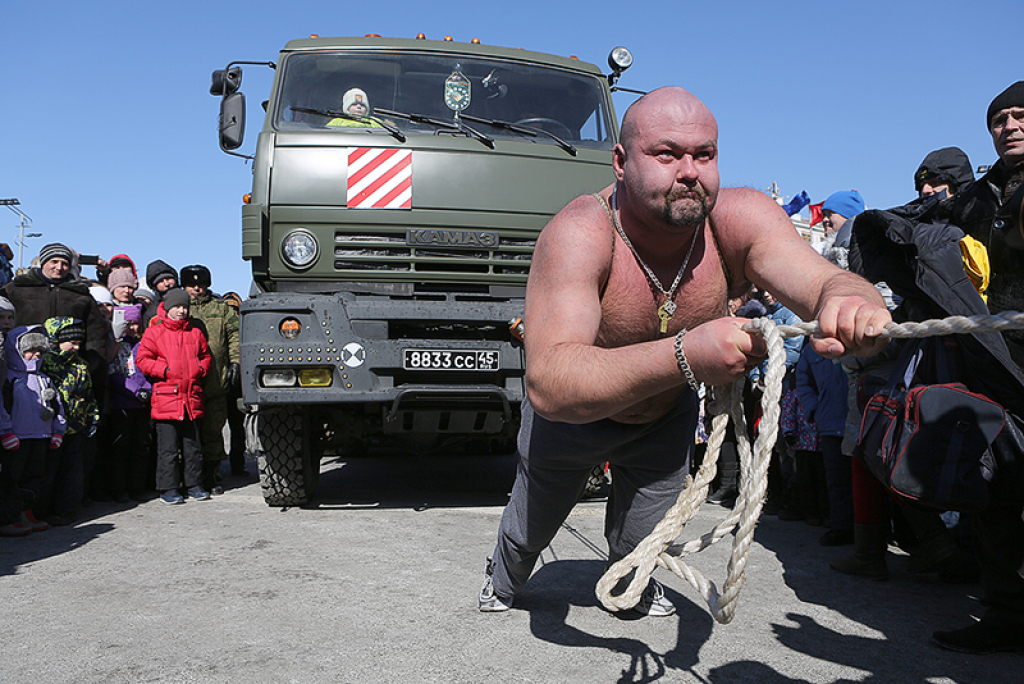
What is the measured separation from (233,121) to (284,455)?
2.32m

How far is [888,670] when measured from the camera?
263 cm

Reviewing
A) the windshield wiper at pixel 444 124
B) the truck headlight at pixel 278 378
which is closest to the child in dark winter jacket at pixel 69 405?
the truck headlight at pixel 278 378

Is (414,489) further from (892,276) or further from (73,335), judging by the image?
(892,276)

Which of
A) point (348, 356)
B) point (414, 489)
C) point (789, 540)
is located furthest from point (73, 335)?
point (789, 540)

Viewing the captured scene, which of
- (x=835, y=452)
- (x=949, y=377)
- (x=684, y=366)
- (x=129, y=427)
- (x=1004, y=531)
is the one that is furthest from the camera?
(x=129, y=427)

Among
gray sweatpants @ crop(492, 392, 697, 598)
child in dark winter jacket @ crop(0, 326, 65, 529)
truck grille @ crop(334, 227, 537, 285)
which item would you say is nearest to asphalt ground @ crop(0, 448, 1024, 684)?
child in dark winter jacket @ crop(0, 326, 65, 529)

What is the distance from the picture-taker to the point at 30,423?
485 cm

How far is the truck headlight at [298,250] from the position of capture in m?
5.07

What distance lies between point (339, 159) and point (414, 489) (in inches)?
108

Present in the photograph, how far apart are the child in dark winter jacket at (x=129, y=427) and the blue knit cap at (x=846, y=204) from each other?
17.1 ft

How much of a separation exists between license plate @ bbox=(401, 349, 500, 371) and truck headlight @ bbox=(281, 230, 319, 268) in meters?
0.94

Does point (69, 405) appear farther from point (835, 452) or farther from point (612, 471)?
point (835, 452)

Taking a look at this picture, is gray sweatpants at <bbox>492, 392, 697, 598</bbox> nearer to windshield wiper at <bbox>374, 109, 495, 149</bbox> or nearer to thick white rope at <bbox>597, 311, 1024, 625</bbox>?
thick white rope at <bbox>597, 311, 1024, 625</bbox>

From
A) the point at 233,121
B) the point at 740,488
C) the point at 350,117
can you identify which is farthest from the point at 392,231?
the point at 740,488
